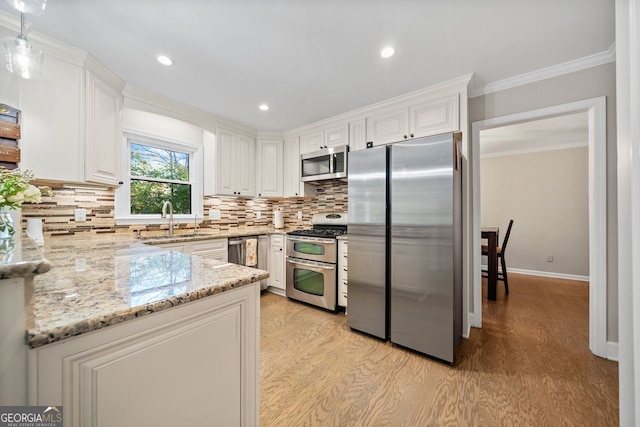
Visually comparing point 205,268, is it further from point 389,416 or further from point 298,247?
point 298,247

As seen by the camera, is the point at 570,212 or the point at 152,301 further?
the point at 570,212

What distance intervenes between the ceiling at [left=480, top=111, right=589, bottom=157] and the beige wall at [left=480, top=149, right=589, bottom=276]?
0.43 ft

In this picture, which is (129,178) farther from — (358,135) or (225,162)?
(358,135)

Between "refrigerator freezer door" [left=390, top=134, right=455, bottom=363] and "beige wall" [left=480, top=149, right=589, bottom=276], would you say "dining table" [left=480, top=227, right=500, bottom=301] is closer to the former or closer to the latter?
"refrigerator freezer door" [left=390, top=134, right=455, bottom=363]

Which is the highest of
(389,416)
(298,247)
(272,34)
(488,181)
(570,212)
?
(272,34)

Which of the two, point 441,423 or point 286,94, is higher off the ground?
point 286,94

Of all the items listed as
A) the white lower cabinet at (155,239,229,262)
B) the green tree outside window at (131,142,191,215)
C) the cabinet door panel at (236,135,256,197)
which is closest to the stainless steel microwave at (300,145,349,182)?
the cabinet door panel at (236,135,256,197)

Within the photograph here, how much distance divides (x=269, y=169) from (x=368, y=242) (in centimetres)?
212

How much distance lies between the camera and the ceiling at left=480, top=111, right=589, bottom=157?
135 inches

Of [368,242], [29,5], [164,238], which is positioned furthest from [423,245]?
[29,5]

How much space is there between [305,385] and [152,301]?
1.39m

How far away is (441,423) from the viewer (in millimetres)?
1344

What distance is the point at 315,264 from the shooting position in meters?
2.90

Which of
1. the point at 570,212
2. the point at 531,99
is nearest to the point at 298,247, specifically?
the point at 531,99
